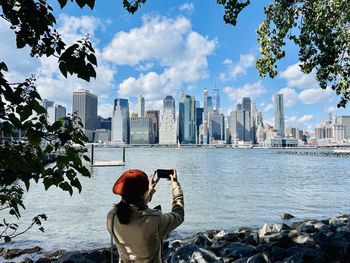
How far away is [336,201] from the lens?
74.7 feet

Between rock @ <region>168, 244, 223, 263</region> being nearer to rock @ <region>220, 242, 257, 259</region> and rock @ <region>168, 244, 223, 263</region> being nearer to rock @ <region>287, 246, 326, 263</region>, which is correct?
rock @ <region>220, 242, 257, 259</region>

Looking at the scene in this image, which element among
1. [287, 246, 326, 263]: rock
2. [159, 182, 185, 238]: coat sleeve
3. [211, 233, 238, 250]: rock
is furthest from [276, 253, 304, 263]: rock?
[159, 182, 185, 238]: coat sleeve

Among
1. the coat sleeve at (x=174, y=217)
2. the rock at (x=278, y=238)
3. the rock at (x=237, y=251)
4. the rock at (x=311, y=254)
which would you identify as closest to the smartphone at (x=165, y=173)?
the coat sleeve at (x=174, y=217)

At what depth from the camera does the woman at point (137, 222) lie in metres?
2.49

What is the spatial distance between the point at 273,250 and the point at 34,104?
6128mm

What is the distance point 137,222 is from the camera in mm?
2516

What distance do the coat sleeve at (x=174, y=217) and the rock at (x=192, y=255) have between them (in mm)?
4228

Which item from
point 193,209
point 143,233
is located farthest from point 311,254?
point 193,209

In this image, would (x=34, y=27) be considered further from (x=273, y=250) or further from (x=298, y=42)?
(x=298, y=42)

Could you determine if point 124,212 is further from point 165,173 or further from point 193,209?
point 193,209

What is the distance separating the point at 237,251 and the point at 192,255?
1.02m

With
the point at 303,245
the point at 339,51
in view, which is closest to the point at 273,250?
the point at 303,245

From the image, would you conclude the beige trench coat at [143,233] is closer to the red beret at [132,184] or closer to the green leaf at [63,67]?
the red beret at [132,184]

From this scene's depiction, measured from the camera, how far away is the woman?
249 cm
